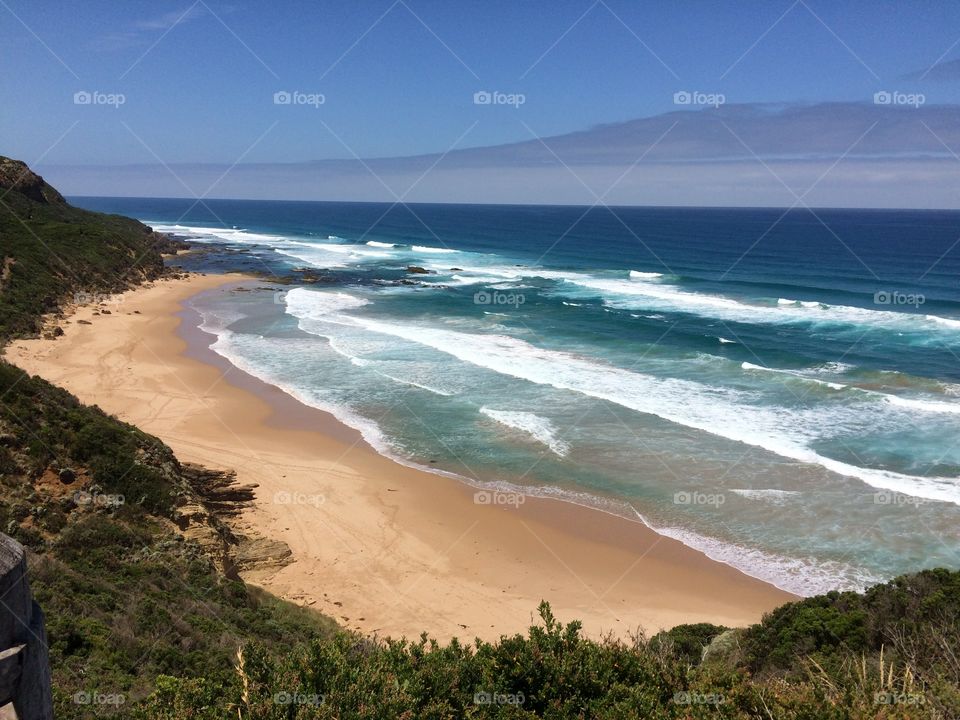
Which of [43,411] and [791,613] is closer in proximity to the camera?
[791,613]

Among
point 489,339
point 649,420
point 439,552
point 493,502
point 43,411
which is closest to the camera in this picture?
point 43,411

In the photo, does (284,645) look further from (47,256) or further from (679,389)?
(47,256)

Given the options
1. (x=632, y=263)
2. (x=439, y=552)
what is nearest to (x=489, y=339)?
(x=439, y=552)

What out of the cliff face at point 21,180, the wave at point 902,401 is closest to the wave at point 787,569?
the wave at point 902,401

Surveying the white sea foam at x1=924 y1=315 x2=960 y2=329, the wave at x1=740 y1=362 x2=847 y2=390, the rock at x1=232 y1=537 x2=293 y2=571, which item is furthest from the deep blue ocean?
the rock at x1=232 y1=537 x2=293 y2=571

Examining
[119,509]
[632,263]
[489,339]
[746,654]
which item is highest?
[632,263]

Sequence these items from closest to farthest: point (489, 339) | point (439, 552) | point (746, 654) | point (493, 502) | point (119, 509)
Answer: point (746, 654)
point (119, 509)
point (439, 552)
point (493, 502)
point (489, 339)

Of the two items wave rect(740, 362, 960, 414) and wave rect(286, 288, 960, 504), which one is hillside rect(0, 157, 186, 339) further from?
wave rect(740, 362, 960, 414)

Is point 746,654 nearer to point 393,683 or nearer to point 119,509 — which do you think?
point 393,683
